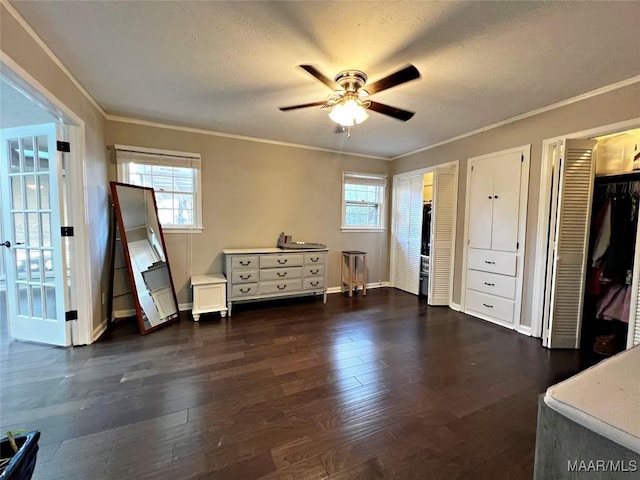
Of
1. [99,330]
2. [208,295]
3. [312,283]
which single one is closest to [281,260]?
[312,283]

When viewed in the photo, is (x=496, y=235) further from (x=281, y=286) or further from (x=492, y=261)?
(x=281, y=286)

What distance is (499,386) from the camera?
211cm

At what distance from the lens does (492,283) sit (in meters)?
3.50

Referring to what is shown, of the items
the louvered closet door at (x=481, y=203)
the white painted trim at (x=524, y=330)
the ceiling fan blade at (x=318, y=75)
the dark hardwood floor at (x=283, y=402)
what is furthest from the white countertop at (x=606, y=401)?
the louvered closet door at (x=481, y=203)

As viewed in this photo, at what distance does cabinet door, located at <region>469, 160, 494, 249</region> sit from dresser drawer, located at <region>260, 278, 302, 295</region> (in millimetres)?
2496

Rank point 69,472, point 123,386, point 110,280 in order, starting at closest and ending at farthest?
point 69,472, point 123,386, point 110,280

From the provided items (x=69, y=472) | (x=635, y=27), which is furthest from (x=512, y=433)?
(x=635, y=27)

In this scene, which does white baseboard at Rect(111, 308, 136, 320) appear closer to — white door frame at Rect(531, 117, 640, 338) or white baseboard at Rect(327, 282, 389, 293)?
white baseboard at Rect(327, 282, 389, 293)

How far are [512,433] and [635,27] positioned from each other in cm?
258

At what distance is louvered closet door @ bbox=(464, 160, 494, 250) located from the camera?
3.51 meters

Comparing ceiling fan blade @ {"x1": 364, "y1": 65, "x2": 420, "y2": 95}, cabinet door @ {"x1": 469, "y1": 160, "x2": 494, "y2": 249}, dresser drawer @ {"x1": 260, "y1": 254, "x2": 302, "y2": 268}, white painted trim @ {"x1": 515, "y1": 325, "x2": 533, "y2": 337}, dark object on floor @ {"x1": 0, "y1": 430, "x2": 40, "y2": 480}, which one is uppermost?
ceiling fan blade @ {"x1": 364, "y1": 65, "x2": 420, "y2": 95}

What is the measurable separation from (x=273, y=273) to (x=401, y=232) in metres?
2.47

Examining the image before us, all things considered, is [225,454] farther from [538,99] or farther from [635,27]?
[538,99]

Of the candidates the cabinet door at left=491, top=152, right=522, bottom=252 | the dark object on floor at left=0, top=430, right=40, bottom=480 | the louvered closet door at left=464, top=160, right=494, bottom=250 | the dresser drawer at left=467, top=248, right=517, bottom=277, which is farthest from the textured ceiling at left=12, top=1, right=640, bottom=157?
the dark object on floor at left=0, top=430, right=40, bottom=480
